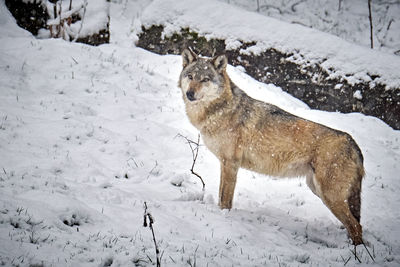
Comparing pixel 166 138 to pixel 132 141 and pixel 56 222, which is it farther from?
pixel 56 222

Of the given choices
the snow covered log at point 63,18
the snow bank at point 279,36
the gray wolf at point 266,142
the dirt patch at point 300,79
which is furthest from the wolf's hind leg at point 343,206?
the snow covered log at point 63,18

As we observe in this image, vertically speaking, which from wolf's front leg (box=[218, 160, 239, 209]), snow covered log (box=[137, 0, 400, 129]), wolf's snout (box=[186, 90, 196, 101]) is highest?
wolf's snout (box=[186, 90, 196, 101])

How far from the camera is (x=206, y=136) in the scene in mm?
4938

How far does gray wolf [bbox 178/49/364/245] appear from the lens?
4.34 meters

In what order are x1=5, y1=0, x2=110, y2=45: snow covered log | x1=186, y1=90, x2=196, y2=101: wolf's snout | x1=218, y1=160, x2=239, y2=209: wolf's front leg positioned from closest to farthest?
x1=186, y1=90, x2=196, y2=101: wolf's snout < x1=218, y1=160, x2=239, y2=209: wolf's front leg < x1=5, y1=0, x2=110, y2=45: snow covered log

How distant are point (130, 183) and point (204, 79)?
83.6 inches

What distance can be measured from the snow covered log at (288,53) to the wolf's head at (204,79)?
4.59m

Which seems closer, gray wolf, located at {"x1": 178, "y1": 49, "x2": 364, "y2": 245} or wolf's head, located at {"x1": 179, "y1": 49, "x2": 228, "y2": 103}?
gray wolf, located at {"x1": 178, "y1": 49, "x2": 364, "y2": 245}

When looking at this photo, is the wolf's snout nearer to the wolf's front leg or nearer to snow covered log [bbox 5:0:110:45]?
the wolf's front leg

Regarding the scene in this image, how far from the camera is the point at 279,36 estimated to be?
32.5 feet

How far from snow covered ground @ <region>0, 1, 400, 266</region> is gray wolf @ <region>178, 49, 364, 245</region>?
0.63m

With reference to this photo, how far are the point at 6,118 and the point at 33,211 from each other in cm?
329

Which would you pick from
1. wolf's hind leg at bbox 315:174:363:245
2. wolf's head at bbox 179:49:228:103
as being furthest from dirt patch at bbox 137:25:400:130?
wolf's hind leg at bbox 315:174:363:245

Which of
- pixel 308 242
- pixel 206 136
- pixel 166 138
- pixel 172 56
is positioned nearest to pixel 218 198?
pixel 206 136
